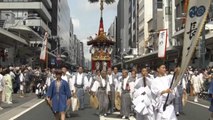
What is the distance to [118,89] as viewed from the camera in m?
18.4

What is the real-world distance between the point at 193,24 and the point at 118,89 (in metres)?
12.2

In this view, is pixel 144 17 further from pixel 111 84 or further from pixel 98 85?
pixel 98 85

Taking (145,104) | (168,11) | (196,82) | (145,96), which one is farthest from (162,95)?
(168,11)

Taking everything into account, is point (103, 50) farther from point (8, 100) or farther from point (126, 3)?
point (126, 3)

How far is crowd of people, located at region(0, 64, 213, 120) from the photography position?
9.50 metres

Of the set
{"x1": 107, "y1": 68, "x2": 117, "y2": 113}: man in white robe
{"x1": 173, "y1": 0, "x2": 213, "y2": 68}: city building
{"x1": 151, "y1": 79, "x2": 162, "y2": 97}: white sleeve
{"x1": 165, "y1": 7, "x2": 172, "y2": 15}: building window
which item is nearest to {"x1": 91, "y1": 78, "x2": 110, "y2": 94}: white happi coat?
{"x1": 107, "y1": 68, "x2": 117, "y2": 113}: man in white robe

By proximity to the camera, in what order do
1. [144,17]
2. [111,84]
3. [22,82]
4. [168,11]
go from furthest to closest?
[144,17], [168,11], [22,82], [111,84]

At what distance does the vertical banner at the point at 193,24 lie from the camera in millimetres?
6102

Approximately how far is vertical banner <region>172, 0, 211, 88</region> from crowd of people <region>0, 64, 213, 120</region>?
2.15m

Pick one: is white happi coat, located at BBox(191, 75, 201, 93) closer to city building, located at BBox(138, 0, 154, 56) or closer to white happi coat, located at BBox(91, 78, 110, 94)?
white happi coat, located at BBox(91, 78, 110, 94)

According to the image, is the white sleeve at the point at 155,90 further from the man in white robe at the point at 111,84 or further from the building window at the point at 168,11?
the building window at the point at 168,11

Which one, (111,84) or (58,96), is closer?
(58,96)

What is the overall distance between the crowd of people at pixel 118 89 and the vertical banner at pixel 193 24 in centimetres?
215

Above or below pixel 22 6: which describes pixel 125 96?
below
